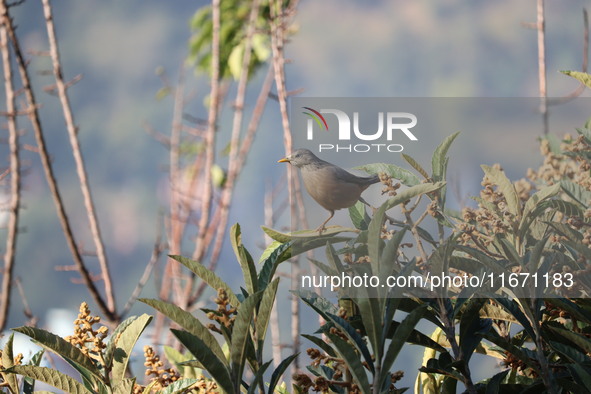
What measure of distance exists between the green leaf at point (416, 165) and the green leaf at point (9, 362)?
0.38 meters

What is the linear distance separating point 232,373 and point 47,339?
0.15 metres

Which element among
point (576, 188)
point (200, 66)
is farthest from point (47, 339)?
point (200, 66)

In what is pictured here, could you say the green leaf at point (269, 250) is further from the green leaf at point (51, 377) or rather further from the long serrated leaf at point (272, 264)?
the green leaf at point (51, 377)

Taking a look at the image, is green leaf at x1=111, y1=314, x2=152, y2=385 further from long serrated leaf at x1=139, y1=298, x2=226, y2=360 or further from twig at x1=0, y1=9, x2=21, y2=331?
twig at x1=0, y1=9, x2=21, y2=331

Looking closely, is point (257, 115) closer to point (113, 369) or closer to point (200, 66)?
point (113, 369)

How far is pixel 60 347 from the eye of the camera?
568mm

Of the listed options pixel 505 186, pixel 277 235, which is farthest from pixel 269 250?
pixel 505 186

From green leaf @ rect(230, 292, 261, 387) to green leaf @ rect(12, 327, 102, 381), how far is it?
118mm

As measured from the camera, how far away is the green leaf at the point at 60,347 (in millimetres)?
551

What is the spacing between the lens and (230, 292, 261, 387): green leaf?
0.53 meters

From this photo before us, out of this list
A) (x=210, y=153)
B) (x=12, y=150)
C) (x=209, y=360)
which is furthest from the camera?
(x=210, y=153)

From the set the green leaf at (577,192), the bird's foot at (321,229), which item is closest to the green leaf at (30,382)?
the bird's foot at (321,229)

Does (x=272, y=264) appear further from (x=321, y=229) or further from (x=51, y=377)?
(x=51, y=377)

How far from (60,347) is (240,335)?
0.15 metres
